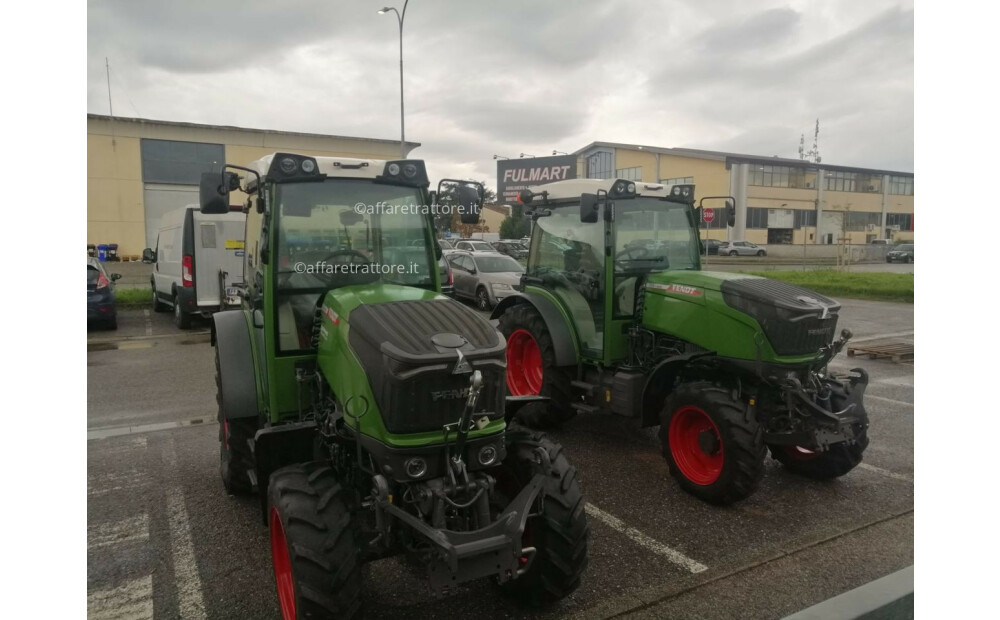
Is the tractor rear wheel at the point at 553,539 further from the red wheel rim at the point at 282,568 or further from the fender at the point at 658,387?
the fender at the point at 658,387

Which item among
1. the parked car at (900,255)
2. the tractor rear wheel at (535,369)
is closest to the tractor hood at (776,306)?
the tractor rear wheel at (535,369)

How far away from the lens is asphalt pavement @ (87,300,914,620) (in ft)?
11.0

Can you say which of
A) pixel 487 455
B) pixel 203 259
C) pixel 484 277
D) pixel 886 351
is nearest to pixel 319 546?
pixel 487 455

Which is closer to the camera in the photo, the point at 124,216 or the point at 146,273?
the point at 146,273

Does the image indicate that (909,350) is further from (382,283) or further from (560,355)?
(382,283)

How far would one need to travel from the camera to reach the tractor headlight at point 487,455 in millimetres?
2998

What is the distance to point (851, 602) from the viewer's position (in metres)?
2.24

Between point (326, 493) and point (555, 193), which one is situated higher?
point (555, 193)

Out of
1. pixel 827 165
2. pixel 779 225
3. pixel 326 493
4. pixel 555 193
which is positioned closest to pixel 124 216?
pixel 555 193

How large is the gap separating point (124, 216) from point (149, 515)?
30.5 m

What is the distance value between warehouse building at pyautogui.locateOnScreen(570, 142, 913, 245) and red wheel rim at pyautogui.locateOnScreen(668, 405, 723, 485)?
3634cm

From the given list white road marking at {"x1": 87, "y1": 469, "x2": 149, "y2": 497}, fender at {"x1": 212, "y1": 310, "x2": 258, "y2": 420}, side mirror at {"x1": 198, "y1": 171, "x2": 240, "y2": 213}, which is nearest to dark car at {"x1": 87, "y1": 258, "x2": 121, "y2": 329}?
white road marking at {"x1": 87, "y1": 469, "x2": 149, "y2": 497}

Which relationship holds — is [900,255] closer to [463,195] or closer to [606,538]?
[606,538]

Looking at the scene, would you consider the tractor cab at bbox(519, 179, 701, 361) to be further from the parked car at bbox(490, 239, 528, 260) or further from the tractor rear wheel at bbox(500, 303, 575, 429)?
the parked car at bbox(490, 239, 528, 260)
